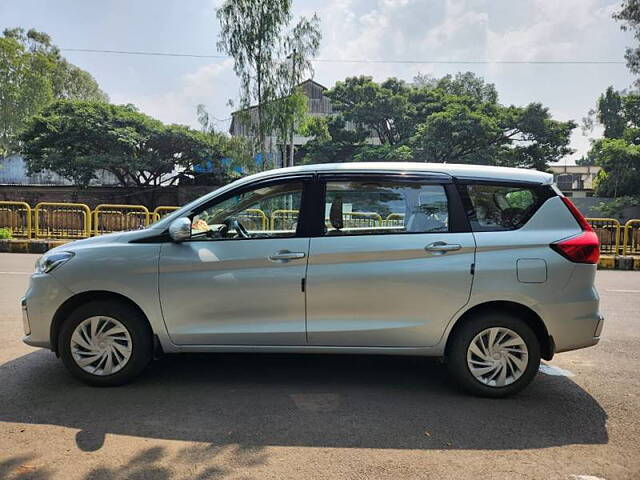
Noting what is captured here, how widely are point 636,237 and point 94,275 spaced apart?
15464mm

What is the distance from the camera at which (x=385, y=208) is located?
13.4ft

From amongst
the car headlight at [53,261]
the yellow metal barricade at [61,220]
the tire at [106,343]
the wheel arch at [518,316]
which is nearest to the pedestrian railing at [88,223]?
the yellow metal barricade at [61,220]

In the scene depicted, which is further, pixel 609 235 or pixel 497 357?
pixel 609 235

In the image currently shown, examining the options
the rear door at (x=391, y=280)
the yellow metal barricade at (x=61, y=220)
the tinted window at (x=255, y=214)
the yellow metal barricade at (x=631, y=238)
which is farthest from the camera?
the yellow metal barricade at (x=61, y=220)

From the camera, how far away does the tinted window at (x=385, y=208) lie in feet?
13.1

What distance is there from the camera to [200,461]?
2928 mm

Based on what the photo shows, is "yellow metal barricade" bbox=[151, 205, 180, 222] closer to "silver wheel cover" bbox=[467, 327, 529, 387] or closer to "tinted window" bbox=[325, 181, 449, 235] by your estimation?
"tinted window" bbox=[325, 181, 449, 235]

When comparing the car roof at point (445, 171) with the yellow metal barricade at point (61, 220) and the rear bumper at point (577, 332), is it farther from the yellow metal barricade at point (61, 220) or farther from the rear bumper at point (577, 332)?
the yellow metal barricade at point (61, 220)

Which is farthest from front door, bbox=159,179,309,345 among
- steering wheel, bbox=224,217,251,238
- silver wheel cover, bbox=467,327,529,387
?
silver wheel cover, bbox=467,327,529,387

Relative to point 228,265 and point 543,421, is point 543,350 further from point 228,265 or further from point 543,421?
point 228,265

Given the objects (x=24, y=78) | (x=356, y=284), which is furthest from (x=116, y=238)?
(x=24, y=78)

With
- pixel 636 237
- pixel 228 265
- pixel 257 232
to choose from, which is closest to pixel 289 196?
pixel 257 232

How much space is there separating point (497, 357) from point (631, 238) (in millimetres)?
13368

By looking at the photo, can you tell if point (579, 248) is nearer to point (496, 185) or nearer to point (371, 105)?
point (496, 185)
